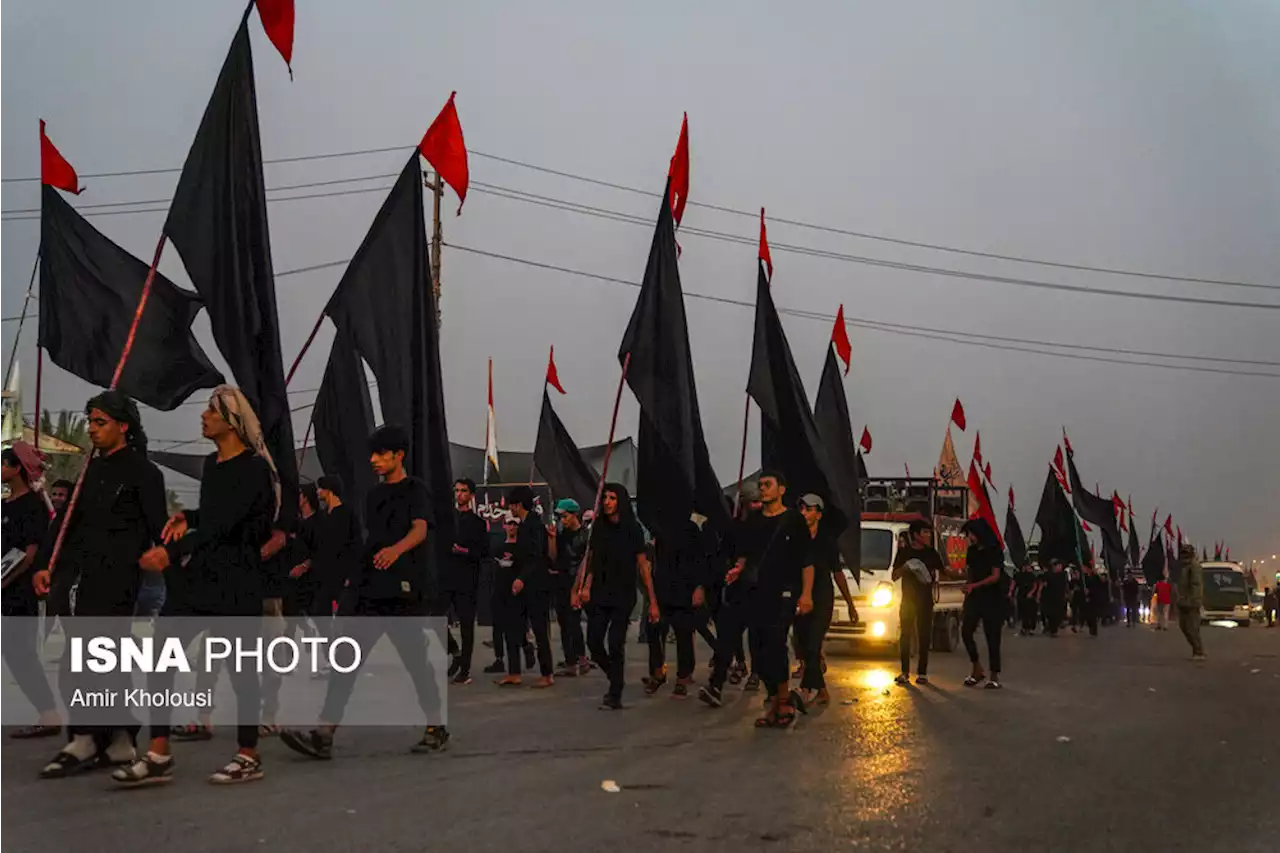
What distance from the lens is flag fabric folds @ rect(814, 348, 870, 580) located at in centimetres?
1431

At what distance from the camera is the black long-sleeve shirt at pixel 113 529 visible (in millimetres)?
6672

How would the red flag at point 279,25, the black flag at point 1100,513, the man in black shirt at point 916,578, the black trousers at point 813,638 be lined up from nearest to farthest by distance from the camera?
the red flag at point 279,25, the black trousers at point 813,638, the man in black shirt at point 916,578, the black flag at point 1100,513

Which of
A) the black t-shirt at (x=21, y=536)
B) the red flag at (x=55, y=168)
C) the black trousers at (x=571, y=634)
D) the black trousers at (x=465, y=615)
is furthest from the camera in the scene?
the black trousers at (x=571, y=634)

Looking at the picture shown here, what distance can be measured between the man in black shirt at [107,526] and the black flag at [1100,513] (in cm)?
3467

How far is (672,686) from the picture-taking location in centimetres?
1370

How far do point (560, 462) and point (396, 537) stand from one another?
1491cm

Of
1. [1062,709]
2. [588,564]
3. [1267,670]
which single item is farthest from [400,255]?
[1267,670]

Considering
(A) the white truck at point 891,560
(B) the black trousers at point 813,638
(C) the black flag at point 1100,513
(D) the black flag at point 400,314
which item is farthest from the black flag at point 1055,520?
(D) the black flag at point 400,314

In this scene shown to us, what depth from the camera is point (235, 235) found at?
8.37 m

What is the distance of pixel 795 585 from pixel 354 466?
4.09 metres

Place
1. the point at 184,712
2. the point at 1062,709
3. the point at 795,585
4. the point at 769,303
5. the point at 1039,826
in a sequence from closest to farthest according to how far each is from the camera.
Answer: the point at 1039,826, the point at 184,712, the point at 795,585, the point at 1062,709, the point at 769,303

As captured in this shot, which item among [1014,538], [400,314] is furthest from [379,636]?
[1014,538]

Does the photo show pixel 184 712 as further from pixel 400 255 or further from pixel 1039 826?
pixel 1039 826

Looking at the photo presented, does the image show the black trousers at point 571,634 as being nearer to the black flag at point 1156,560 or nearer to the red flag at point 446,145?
the red flag at point 446,145
